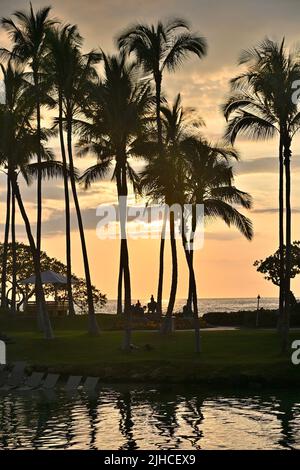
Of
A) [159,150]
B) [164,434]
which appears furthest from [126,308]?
[164,434]

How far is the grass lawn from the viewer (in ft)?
98.6

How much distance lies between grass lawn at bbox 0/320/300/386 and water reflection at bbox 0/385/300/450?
1572 millimetres

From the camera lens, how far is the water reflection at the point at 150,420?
20.3 metres

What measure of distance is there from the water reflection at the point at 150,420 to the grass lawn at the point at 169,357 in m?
1.57

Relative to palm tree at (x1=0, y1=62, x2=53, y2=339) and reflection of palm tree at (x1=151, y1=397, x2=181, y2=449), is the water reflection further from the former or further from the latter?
palm tree at (x1=0, y1=62, x2=53, y2=339)

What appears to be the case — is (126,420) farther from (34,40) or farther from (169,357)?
(34,40)

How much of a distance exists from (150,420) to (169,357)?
1055 centimetres

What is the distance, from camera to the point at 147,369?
31.4 meters

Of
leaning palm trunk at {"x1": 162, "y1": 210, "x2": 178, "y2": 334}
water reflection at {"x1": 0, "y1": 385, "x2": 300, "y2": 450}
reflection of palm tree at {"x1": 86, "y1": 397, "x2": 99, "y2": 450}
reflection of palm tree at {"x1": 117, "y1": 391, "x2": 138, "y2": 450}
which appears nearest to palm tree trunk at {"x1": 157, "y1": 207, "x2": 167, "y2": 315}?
leaning palm trunk at {"x1": 162, "y1": 210, "x2": 178, "y2": 334}

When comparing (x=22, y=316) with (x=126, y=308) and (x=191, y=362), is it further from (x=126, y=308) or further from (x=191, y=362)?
(x=191, y=362)

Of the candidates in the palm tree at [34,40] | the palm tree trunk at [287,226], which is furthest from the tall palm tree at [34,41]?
the palm tree trunk at [287,226]

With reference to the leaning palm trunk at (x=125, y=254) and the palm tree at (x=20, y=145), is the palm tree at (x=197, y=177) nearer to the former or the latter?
the leaning palm trunk at (x=125, y=254)
